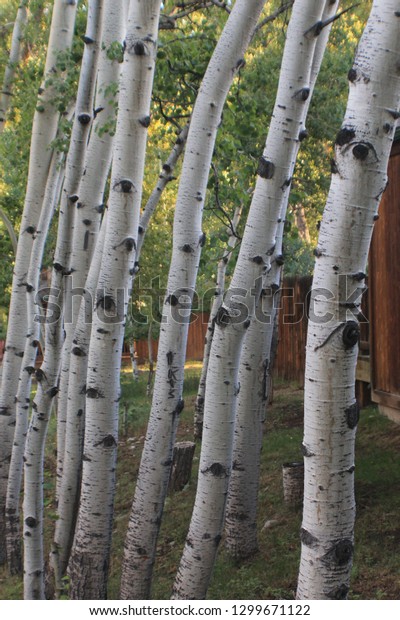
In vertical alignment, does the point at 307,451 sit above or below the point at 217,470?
above

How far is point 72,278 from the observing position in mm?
5836

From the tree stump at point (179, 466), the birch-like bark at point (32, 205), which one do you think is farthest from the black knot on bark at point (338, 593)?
the tree stump at point (179, 466)

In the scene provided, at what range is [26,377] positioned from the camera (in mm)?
6734

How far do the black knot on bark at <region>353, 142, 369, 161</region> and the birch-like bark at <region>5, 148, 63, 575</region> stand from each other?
4.69 meters

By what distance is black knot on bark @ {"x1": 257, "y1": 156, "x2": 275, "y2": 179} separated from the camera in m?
4.36

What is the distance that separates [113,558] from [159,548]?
495mm

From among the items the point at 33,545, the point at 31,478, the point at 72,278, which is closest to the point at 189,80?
the point at 72,278

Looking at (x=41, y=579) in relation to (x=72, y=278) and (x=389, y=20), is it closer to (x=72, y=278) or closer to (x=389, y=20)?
(x=72, y=278)

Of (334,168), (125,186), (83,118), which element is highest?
(83,118)

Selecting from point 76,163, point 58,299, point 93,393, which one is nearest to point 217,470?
point 93,393

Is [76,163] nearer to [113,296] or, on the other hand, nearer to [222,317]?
[113,296]

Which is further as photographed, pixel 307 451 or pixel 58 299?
pixel 58 299

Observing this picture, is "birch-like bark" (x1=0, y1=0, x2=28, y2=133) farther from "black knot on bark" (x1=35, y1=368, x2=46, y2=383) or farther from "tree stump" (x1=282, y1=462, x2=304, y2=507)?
"tree stump" (x1=282, y1=462, x2=304, y2=507)

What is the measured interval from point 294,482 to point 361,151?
4.89m
